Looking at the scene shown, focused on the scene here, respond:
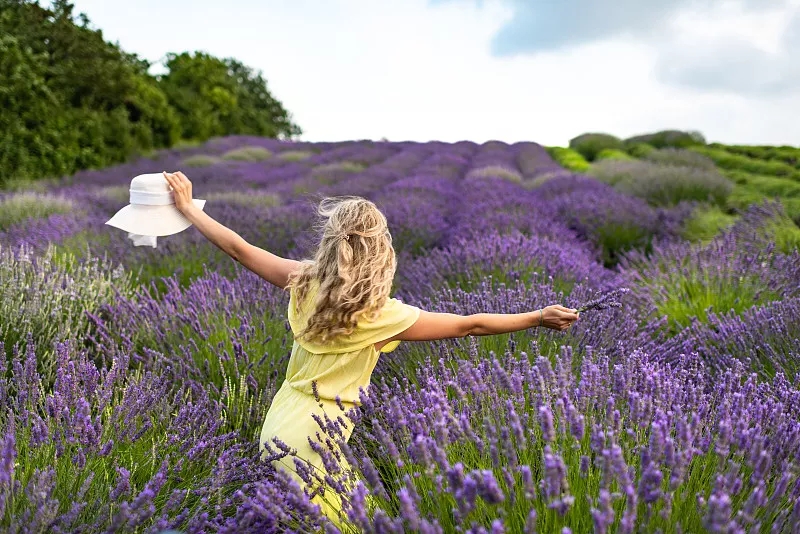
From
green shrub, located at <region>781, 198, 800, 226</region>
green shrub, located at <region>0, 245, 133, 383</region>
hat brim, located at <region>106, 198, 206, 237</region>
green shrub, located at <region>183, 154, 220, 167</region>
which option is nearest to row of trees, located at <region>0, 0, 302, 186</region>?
green shrub, located at <region>183, 154, 220, 167</region>

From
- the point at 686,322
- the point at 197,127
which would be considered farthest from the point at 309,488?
the point at 197,127

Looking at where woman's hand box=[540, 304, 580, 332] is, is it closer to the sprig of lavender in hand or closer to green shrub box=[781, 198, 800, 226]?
the sprig of lavender in hand

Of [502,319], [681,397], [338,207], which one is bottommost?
[681,397]

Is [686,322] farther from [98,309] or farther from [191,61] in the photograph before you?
[191,61]

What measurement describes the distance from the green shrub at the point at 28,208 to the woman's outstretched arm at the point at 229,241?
5.21 metres

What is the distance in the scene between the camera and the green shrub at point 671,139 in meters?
22.0

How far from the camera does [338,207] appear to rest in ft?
6.53

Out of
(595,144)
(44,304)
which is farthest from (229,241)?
(595,144)

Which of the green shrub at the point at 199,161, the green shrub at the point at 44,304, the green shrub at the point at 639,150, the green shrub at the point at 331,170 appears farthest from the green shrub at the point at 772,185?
the green shrub at the point at 199,161

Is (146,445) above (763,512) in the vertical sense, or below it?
below

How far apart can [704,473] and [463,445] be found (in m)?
0.51

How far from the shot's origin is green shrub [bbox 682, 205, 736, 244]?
616 cm

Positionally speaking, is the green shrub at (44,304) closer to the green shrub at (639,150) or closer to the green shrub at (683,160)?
the green shrub at (683,160)

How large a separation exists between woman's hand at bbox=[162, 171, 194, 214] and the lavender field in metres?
0.57
